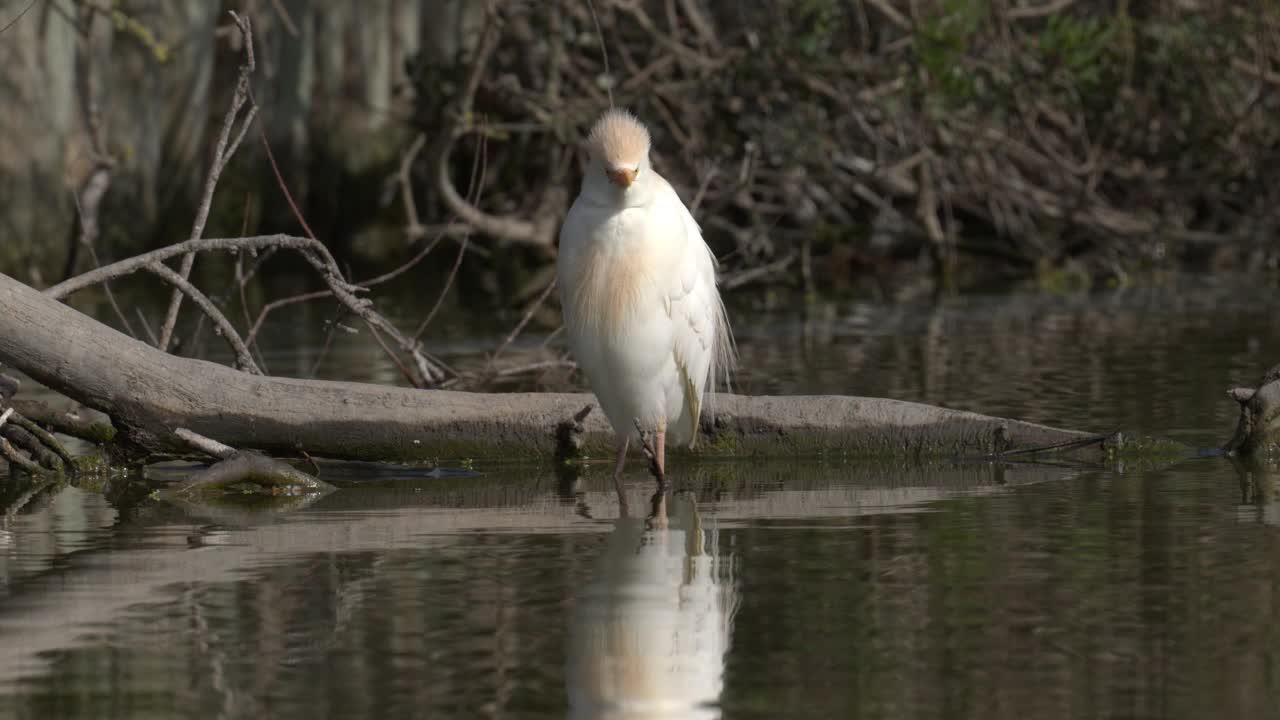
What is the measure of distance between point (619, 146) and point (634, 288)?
61 cm

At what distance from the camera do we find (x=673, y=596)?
5.71m

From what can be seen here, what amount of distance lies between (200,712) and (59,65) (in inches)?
721

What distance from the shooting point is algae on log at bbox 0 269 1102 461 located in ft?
26.9

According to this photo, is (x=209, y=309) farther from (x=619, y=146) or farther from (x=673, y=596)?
(x=673, y=596)

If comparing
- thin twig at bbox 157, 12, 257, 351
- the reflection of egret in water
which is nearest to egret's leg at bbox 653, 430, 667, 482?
the reflection of egret in water

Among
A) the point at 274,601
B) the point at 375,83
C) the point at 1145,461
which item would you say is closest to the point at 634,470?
the point at 1145,461

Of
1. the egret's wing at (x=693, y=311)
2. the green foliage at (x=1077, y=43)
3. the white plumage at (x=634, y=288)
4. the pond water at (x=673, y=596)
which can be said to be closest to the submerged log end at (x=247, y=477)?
the pond water at (x=673, y=596)

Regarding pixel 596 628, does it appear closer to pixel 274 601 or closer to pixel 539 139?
pixel 274 601

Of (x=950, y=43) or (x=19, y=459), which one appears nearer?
(x=19, y=459)

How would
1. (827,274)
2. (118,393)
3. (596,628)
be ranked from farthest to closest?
(827,274)
(118,393)
(596,628)

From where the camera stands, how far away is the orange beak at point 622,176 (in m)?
7.48

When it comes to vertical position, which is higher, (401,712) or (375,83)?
(375,83)

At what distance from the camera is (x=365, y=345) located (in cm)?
1508

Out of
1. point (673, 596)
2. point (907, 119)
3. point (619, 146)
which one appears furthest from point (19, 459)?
point (907, 119)
